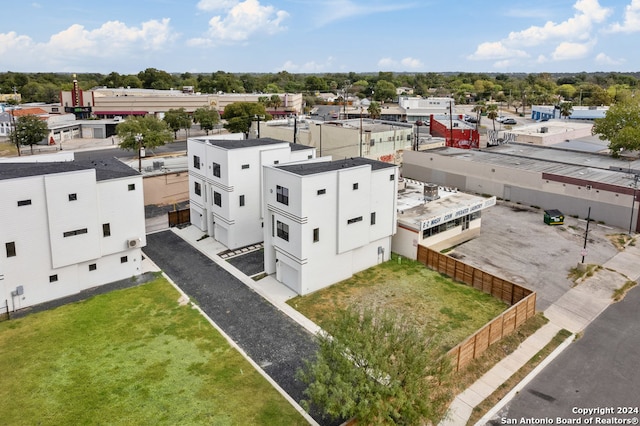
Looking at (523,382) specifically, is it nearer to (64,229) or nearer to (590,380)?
(590,380)

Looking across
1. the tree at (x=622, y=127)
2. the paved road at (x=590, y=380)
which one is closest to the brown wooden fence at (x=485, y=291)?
the paved road at (x=590, y=380)

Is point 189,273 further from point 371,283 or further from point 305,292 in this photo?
point 371,283

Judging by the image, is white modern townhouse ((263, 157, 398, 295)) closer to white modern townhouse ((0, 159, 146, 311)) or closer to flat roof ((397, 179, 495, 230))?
flat roof ((397, 179, 495, 230))

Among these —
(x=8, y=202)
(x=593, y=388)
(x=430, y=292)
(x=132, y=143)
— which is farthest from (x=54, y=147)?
(x=593, y=388)

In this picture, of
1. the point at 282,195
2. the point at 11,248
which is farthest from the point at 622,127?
the point at 11,248

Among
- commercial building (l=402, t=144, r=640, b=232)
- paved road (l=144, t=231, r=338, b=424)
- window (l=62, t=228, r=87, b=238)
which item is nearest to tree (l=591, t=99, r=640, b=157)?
commercial building (l=402, t=144, r=640, b=232)

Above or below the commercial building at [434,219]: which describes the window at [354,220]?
above

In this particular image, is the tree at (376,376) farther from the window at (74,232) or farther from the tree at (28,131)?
the tree at (28,131)
